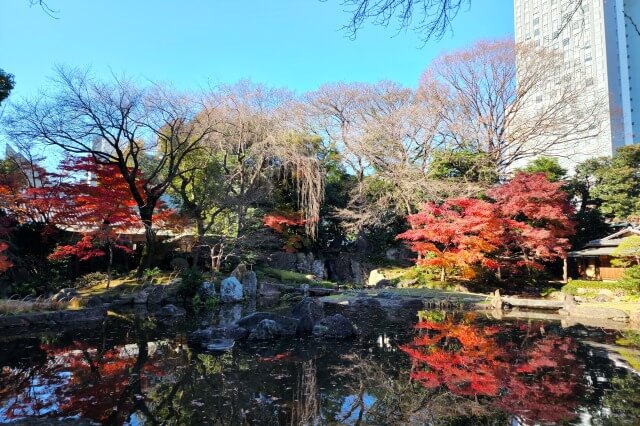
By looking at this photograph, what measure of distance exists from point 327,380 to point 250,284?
10.7 metres

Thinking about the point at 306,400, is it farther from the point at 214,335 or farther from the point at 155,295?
the point at 155,295

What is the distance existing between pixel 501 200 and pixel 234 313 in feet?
37.1

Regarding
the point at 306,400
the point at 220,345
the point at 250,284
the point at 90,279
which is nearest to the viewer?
the point at 306,400

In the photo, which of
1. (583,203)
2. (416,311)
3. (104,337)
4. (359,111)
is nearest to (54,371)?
(104,337)

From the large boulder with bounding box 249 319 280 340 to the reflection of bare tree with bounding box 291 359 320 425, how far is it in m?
2.21

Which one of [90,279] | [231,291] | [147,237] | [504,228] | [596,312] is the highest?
[504,228]

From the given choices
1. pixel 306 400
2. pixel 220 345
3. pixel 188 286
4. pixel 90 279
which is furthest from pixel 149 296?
pixel 306 400

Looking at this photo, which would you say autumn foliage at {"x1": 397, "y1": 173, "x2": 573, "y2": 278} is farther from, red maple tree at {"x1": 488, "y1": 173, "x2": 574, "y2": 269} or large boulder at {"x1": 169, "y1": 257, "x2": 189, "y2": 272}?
large boulder at {"x1": 169, "y1": 257, "x2": 189, "y2": 272}

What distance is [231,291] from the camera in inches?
567

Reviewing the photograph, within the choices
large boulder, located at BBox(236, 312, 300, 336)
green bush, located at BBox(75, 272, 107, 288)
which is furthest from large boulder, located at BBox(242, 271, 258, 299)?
large boulder, located at BBox(236, 312, 300, 336)

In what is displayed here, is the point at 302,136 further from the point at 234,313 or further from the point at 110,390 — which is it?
the point at 110,390

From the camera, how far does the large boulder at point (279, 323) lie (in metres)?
8.38

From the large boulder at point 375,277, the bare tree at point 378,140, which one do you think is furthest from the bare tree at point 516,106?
the large boulder at point 375,277

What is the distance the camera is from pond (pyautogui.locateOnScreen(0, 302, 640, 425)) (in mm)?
4148
